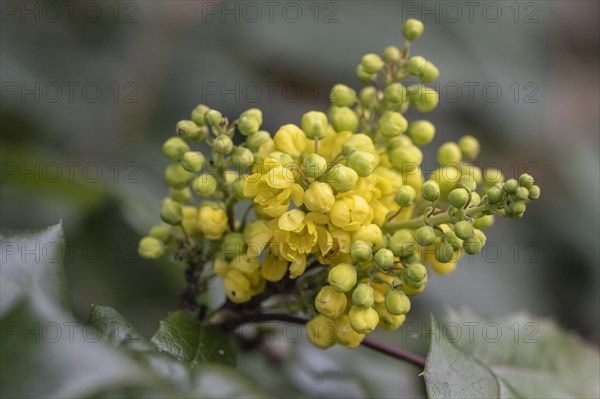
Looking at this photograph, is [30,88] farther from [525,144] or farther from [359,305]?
[525,144]

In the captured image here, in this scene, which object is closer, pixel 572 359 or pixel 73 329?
pixel 73 329

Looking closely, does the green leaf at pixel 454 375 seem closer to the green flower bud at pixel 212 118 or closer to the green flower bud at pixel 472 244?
the green flower bud at pixel 472 244

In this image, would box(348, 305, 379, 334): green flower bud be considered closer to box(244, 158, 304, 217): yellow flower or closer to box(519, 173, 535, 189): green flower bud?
box(244, 158, 304, 217): yellow flower

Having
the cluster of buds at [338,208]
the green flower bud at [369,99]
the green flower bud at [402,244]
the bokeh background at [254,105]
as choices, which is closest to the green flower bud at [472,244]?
the cluster of buds at [338,208]

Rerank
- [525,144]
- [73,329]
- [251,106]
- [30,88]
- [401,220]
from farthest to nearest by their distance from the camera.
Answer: [525,144]
[251,106]
[30,88]
[401,220]
[73,329]

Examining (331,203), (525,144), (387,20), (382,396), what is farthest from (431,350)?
(525,144)

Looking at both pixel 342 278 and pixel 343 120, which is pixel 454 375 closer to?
pixel 342 278

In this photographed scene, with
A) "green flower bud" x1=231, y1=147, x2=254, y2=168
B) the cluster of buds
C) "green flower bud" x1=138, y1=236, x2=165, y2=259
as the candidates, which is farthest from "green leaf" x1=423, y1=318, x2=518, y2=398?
"green flower bud" x1=138, y1=236, x2=165, y2=259
